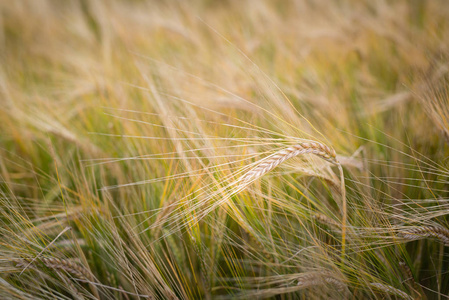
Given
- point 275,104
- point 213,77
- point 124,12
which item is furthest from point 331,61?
point 124,12

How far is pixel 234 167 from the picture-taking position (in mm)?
656

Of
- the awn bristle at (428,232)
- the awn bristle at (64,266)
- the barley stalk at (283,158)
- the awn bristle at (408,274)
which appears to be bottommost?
the awn bristle at (408,274)

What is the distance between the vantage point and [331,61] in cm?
166

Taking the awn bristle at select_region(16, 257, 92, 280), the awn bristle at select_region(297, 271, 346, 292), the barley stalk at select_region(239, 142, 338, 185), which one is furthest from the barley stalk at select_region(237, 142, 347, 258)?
the awn bristle at select_region(16, 257, 92, 280)

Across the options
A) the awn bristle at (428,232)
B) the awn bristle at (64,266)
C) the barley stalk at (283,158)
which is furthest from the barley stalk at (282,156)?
the awn bristle at (64,266)

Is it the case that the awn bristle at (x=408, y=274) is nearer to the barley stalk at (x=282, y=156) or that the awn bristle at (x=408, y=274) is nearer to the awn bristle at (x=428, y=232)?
the awn bristle at (x=428, y=232)

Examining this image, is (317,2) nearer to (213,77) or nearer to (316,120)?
(213,77)

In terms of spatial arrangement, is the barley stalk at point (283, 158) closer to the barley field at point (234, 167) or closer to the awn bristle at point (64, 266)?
the barley field at point (234, 167)

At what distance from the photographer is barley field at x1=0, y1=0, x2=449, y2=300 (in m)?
0.65

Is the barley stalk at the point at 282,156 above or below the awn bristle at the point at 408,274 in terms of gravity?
above

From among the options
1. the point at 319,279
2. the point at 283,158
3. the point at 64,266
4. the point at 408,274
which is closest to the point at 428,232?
the point at 408,274

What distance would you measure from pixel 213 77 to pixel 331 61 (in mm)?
821

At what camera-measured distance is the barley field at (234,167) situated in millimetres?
647

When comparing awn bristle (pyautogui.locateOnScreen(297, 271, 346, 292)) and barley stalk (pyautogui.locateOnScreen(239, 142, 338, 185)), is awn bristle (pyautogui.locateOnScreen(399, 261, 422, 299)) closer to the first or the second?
awn bristle (pyautogui.locateOnScreen(297, 271, 346, 292))
